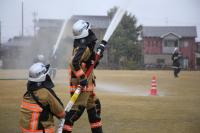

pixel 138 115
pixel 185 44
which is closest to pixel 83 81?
pixel 138 115

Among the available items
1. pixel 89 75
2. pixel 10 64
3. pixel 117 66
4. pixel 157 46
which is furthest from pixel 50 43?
pixel 89 75

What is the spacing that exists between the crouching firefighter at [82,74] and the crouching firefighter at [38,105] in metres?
0.91

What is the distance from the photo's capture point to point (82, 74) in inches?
232

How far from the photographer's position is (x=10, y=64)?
41.0m

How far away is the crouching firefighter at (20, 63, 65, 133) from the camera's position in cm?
493

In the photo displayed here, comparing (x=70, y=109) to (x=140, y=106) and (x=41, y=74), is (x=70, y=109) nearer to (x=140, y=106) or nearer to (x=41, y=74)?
(x=41, y=74)

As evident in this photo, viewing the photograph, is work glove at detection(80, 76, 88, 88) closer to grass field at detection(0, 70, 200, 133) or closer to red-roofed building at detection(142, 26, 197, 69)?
grass field at detection(0, 70, 200, 133)

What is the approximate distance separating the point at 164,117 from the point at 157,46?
161 feet

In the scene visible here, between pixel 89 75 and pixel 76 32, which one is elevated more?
pixel 76 32

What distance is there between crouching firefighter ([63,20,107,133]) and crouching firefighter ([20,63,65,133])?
911 mm

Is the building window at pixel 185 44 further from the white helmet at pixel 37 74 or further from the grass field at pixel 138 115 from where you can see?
the white helmet at pixel 37 74

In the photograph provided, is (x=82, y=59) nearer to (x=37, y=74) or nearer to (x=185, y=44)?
(x=37, y=74)

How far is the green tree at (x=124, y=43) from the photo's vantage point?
47094 millimetres

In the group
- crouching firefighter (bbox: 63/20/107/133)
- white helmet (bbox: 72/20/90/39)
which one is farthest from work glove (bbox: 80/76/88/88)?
white helmet (bbox: 72/20/90/39)
